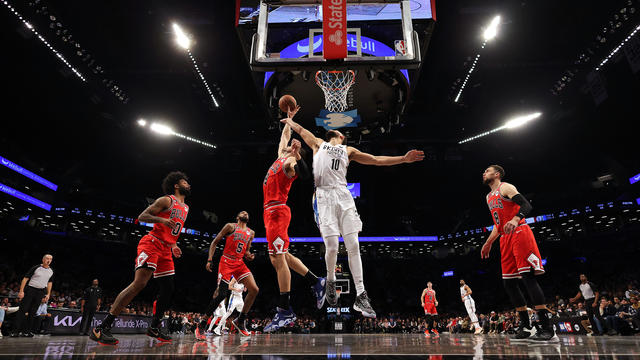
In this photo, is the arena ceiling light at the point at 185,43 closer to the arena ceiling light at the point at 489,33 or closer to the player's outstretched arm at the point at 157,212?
the player's outstretched arm at the point at 157,212

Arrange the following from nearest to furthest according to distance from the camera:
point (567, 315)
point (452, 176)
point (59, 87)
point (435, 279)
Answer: point (567, 315) → point (59, 87) → point (452, 176) → point (435, 279)

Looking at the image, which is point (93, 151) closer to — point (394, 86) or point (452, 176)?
point (394, 86)

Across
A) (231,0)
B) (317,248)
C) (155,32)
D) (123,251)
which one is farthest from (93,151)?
(317,248)

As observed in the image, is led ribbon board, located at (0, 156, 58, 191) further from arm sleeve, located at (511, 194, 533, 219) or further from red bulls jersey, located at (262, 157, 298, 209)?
arm sleeve, located at (511, 194, 533, 219)

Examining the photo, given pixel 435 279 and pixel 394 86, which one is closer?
pixel 394 86

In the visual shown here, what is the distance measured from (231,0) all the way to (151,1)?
2.32 meters

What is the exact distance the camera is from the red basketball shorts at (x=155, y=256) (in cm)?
435

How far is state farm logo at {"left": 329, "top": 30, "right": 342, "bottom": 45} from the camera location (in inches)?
217

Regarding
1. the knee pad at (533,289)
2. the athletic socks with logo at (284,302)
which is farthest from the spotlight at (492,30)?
the athletic socks with logo at (284,302)

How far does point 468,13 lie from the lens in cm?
1084

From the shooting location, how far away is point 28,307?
775 centimetres

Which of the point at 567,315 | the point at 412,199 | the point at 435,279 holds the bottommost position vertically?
the point at 567,315

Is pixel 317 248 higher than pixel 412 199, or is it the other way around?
pixel 412 199

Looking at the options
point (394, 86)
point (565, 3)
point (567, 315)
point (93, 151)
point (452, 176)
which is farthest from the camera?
point (452, 176)
